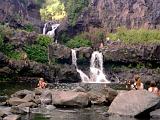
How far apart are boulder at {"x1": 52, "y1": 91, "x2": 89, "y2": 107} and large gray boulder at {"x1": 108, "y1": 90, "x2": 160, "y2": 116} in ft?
14.4

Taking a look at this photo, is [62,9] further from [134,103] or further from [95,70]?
[134,103]

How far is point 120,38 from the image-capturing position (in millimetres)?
107062

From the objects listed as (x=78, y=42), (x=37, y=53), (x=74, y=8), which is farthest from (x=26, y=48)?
(x=74, y=8)

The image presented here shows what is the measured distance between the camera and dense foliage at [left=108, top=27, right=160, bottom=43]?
4070 inches

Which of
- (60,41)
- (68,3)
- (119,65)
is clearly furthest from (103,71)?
(68,3)

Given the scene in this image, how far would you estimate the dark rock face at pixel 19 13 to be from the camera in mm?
111025

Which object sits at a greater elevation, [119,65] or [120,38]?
[120,38]

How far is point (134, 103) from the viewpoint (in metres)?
32.9

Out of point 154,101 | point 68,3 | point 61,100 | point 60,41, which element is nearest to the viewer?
point 154,101

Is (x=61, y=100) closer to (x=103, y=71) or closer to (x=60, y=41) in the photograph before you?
Answer: (x=103, y=71)

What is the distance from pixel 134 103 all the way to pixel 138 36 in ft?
241

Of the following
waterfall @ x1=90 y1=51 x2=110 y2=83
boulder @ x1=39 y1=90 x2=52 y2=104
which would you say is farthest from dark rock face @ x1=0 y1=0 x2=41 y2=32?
boulder @ x1=39 y1=90 x2=52 y2=104

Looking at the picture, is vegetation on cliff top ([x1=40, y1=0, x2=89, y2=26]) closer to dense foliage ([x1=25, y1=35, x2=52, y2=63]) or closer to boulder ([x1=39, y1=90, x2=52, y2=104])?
dense foliage ([x1=25, y1=35, x2=52, y2=63])

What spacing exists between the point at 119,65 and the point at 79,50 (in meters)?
9.67
